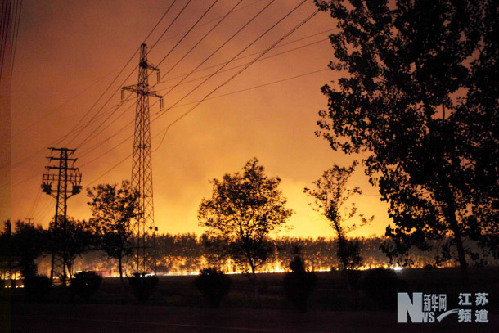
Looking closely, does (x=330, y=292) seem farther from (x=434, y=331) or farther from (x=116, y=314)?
(x=434, y=331)

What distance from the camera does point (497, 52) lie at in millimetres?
18422

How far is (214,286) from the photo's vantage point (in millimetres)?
27438

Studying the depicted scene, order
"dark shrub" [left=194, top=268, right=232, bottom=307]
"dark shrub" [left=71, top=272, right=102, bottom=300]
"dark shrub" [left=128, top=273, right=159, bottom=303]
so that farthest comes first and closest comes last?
"dark shrub" [left=71, top=272, right=102, bottom=300]
"dark shrub" [left=128, top=273, right=159, bottom=303]
"dark shrub" [left=194, top=268, right=232, bottom=307]

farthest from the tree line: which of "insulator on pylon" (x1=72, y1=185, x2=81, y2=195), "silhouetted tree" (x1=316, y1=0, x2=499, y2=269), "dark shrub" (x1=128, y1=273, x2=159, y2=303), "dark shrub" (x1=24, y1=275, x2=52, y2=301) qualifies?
"insulator on pylon" (x1=72, y1=185, x2=81, y2=195)

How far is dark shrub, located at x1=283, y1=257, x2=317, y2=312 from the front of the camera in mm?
22422

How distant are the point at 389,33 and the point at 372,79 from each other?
2130 mm

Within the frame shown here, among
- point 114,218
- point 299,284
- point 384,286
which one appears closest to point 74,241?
point 114,218

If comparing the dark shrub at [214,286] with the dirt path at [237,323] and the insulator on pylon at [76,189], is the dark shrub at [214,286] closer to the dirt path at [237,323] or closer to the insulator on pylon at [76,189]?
the dirt path at [237,323]

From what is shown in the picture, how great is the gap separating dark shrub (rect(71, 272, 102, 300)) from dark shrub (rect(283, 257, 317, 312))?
20531mm

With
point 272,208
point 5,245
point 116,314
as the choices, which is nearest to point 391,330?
point 116,314

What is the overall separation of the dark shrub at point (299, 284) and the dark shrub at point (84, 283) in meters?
20.5

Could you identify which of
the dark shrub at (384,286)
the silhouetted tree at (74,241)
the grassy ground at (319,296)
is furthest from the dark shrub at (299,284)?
the silhouetted tree at (74,241)

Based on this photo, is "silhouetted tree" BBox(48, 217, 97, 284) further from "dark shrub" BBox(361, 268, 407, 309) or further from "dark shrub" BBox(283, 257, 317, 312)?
"dark shrub" BBox(361, 268, 407, 309)

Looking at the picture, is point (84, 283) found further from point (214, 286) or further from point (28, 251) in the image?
point (28, 251)
